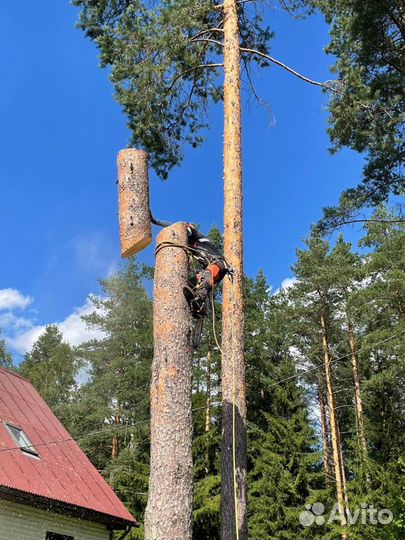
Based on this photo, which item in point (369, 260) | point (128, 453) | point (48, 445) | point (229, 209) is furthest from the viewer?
point (369, 260)

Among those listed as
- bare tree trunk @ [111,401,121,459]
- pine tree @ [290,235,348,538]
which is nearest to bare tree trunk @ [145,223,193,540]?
pine tree @ [290,235,348,538]

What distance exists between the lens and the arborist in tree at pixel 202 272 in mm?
3951

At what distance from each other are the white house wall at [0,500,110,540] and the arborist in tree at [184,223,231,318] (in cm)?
625

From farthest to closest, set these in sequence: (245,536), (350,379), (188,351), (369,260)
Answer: (350,379)
(369,260)
(245,536)
(188,351)

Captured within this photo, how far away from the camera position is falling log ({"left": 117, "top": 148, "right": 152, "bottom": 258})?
4180mm

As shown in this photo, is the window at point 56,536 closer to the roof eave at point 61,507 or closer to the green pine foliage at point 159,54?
the roof eave at point 61,507

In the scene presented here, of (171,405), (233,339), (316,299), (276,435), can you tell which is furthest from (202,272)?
(316,299)

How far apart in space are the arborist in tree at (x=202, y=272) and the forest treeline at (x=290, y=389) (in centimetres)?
1007

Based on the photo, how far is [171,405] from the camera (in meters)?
3.57

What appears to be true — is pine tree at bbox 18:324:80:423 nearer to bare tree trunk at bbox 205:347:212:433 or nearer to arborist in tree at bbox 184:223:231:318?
bare tree trunk at bbox 205:347:212:433

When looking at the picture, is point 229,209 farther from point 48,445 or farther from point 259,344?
point 259,344

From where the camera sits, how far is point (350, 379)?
20.7 metres

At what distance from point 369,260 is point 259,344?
4985 mm

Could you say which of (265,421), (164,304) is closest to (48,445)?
(164,304)
